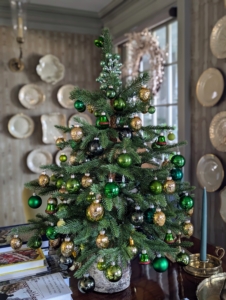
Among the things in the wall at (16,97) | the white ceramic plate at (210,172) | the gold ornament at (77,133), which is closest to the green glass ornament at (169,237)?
the gold ornament at (77,133)

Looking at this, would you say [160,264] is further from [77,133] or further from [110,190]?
[77,133]

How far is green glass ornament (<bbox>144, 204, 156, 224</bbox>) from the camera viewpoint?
0.84 meters

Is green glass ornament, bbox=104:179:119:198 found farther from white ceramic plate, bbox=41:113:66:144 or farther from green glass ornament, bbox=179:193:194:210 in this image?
white ceramic plate, bbox=41:113:66:144

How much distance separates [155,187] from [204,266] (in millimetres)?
396

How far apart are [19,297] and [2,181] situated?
6.73ft

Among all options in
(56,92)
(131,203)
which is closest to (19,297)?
(131,203)

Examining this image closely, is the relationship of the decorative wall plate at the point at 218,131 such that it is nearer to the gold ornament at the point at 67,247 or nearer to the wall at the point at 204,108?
the wall at the point at 204,108

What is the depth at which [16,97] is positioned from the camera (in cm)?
271

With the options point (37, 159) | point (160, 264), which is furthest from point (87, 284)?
point (37, 159)

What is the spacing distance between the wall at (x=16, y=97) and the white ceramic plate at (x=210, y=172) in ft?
5.16

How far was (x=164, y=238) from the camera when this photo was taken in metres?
0.90

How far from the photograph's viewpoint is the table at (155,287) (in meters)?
0.89

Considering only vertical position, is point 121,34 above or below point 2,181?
above

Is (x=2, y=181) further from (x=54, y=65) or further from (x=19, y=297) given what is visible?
(x=19, y=297)
